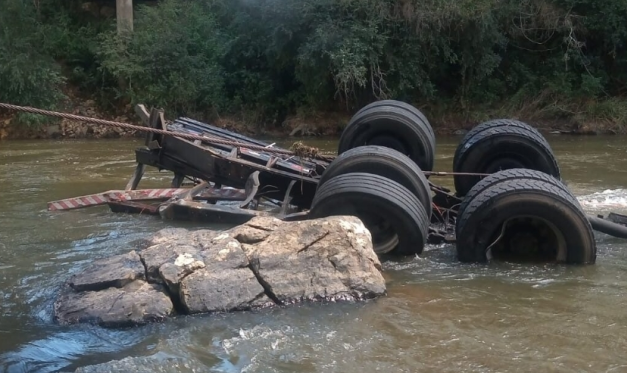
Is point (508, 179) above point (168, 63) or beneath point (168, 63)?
beneath

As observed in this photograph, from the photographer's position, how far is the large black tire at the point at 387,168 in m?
7.80

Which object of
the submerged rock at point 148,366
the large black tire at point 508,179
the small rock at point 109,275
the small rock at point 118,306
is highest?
the large black tire at point 508,179

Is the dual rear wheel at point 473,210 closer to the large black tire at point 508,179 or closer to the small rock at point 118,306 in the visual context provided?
the large black tire at point 508,179

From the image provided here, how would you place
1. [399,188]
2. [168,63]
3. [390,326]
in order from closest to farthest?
[390,326] < [399,188] < [168,63]

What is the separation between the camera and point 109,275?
6.19 m

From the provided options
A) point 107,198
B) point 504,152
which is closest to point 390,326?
point 504,152

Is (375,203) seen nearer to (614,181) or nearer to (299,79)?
(614,181)

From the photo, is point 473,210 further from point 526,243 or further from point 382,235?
point 382,235

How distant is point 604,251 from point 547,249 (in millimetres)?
835

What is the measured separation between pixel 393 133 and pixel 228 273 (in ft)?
13.6

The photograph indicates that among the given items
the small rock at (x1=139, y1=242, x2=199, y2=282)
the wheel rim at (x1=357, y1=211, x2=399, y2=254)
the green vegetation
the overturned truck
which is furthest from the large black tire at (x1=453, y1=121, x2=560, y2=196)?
the green vegetation

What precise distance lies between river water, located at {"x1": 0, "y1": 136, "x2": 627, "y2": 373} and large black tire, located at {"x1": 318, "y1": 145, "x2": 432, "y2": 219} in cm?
65

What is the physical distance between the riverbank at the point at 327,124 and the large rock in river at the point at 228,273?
16.9 meters

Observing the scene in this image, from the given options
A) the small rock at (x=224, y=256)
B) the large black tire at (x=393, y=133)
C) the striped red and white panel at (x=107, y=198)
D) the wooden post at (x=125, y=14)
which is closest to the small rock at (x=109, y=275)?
the small rock at (x=224, y=256)
